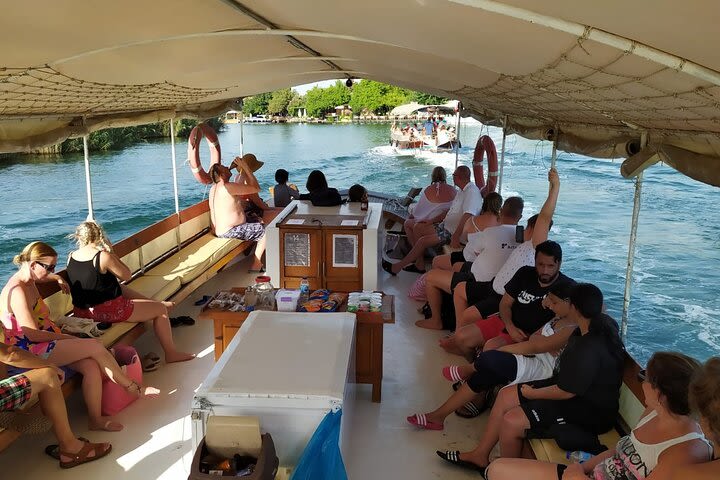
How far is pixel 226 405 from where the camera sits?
224cm

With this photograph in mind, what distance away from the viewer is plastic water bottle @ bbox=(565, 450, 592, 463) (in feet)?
7.40

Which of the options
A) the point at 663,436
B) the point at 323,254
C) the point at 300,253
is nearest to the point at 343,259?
the point at 323,254

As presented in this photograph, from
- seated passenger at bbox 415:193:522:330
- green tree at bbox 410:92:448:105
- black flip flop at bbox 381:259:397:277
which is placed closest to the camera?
seated passenger at bbox 415:193:522:330

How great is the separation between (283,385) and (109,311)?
174cm

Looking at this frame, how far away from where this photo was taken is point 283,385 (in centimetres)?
230

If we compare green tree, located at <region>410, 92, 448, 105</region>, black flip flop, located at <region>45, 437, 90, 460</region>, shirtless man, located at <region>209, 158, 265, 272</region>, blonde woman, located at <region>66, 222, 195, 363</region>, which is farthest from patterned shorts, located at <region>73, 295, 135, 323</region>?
green tree, located at <region>410, 92, 448, 105</region>

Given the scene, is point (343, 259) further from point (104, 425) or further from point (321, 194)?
point (104, 425)

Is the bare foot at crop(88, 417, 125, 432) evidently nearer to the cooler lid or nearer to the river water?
the cooler lid

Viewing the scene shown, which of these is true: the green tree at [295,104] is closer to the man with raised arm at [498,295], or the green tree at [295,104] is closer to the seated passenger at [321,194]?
the seated passenger at [321,194]

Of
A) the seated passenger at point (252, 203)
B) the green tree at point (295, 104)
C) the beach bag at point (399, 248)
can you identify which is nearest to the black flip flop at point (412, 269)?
the beach bag at point (399, 248)

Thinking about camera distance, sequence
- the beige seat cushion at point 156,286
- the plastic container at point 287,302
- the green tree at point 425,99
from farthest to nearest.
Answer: the green tree at point 425,99
the beige seat cushion at point 156,286
the plastic container at point 287,302

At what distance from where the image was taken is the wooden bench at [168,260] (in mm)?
3562

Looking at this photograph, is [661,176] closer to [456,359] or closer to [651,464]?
[456,359]

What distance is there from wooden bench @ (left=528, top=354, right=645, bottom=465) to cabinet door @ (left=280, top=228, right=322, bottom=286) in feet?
6.21
